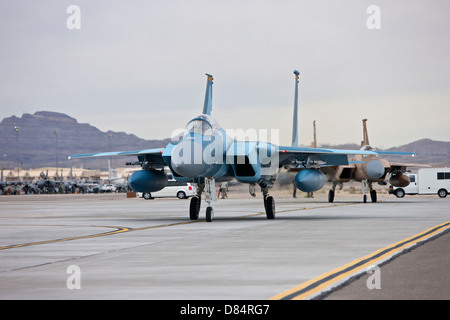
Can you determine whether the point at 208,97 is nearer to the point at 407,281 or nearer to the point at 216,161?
the point at 216,161

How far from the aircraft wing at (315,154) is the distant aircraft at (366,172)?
16.3 meters

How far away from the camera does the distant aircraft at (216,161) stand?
22984mm

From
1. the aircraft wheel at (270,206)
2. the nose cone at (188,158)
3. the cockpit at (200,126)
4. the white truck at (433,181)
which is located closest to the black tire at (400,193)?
the white truck at (433,181)

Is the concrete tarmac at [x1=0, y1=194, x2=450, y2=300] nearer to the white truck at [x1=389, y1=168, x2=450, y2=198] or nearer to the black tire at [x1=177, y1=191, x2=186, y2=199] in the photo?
the black tire at [x1=177, y1=191, x2=186, y2=199]

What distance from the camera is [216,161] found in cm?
2403

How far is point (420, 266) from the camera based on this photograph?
36.7ft

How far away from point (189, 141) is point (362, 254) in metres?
10.8

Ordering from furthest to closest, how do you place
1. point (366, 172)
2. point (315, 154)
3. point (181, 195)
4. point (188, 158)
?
point (181, 195)
point (366, 172)
point (315, 154)
point (188, 158)

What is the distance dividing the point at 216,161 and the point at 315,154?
5.72 metres

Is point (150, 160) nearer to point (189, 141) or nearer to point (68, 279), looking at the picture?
point (189, 141)

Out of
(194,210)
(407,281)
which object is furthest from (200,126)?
(407,281)

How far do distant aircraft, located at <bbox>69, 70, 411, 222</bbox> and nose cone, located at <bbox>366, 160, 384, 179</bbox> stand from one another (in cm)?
1633

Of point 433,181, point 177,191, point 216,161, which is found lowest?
point 177,191
